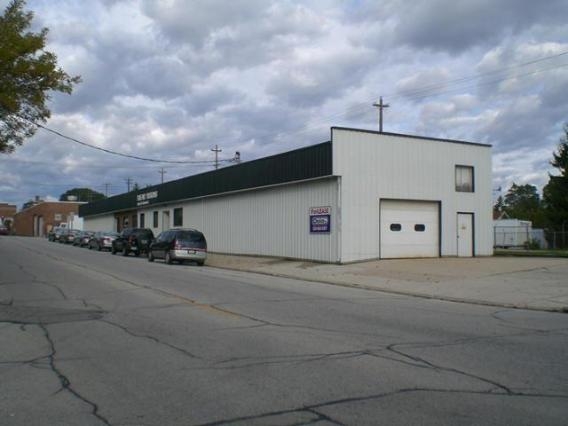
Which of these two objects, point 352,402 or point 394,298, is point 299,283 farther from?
point 352,402

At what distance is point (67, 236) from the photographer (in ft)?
193

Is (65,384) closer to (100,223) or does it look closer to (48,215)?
(100,223)

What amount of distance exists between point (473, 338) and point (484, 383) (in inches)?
112

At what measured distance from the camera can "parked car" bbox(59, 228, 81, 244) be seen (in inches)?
2288

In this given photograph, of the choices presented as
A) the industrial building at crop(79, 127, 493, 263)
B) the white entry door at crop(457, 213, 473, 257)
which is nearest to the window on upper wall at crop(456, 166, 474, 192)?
the industrial building at crop(79, 127, 493, 263)

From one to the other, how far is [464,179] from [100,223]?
53869 mm

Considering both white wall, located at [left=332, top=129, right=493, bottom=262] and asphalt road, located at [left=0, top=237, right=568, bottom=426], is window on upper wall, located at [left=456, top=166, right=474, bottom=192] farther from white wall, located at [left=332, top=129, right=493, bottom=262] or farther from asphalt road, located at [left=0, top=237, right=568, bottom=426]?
asphalt road, located at [left=0, top=237, right=568, bottom=426]

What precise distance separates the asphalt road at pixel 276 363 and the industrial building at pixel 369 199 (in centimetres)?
1201

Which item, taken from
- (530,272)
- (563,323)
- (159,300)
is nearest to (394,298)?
(563,323)

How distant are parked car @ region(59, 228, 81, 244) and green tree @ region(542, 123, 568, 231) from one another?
144ft

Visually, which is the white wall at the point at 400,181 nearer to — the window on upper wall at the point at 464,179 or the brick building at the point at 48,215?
the window on upper wall at the point at 464,179

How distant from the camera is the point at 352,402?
5895mm

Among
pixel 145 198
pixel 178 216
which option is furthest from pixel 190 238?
pixel 145 198

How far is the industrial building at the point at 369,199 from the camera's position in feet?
84.2
